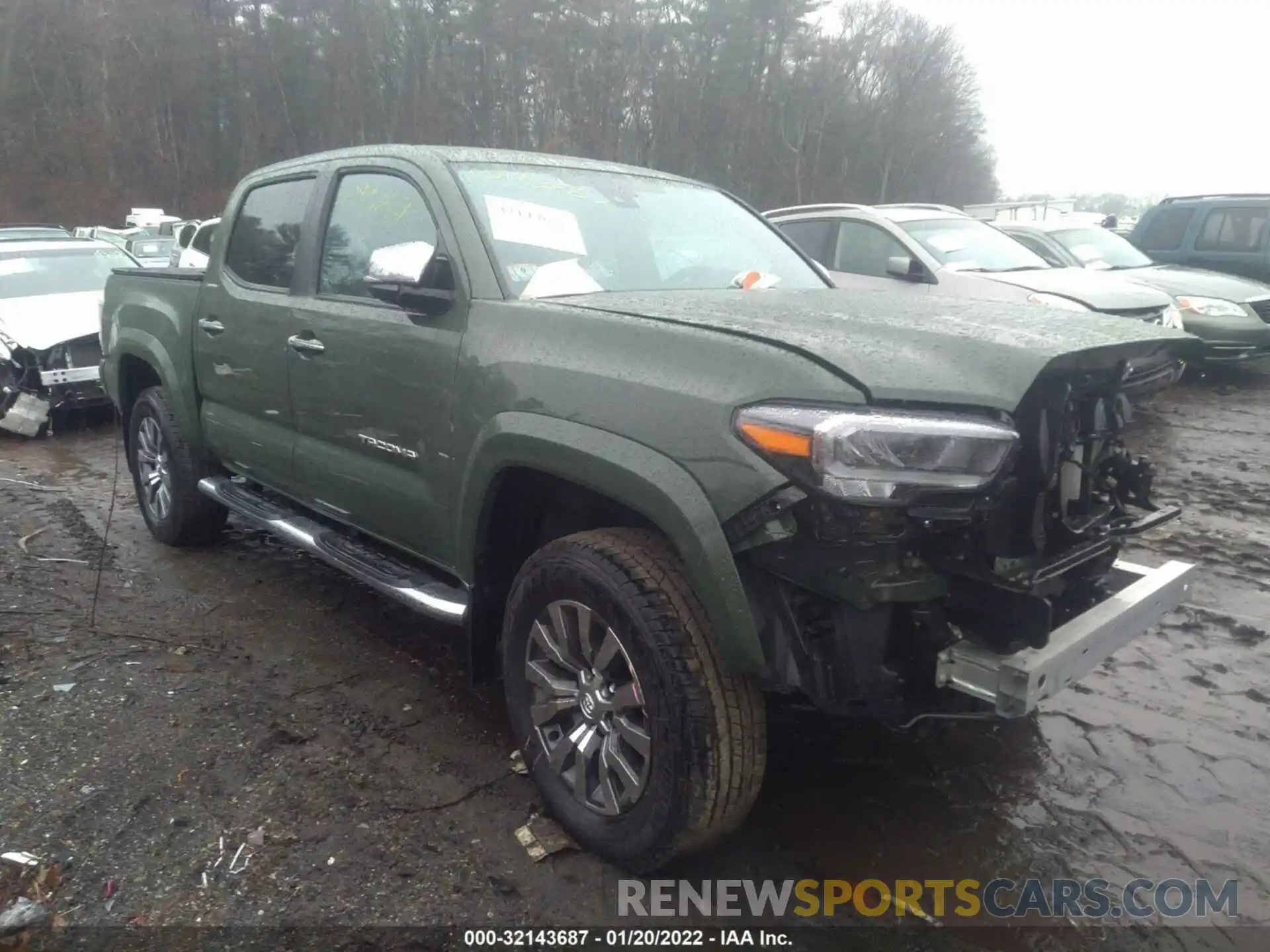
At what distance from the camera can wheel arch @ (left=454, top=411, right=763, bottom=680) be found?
2.09 m

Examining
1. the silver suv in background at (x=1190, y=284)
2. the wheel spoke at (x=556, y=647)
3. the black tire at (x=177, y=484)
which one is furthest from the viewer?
the silver suv in background at (x=1190, y=284)

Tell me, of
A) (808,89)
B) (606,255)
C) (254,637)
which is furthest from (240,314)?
(808,89)

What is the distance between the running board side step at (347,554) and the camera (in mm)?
2998

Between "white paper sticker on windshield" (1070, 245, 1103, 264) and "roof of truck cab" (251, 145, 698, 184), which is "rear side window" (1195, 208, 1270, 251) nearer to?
"white paper sticker on windshield" (1070, 245, 1103, 264)

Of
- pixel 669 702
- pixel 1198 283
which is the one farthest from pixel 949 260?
pixel 669 702

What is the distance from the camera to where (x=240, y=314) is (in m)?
3.95

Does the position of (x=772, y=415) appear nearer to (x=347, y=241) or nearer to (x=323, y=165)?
(x=347, y=241)

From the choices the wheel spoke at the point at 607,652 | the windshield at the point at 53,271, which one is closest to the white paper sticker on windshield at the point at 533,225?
the wheel spoke at the point at 607,652

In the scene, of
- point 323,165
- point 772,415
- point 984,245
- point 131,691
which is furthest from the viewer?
point 984,245

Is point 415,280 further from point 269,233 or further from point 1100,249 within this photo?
point 1100,249

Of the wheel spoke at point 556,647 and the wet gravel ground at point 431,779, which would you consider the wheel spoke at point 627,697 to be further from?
the wet gravel ground at point 431,779

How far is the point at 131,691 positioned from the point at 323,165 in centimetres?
215

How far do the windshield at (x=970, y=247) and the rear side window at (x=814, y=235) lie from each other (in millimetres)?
624

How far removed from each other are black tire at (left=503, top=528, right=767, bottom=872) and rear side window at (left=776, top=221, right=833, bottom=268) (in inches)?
237
